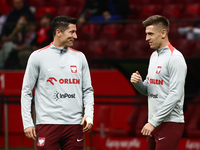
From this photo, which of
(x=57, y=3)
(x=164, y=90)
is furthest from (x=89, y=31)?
(x=164, y=90)

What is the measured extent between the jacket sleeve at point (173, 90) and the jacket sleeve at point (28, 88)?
3.81 feet

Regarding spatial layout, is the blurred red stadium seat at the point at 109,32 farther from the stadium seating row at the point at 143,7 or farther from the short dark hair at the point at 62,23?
the short dark hair at the point at 62,23

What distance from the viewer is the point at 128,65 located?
7738mm

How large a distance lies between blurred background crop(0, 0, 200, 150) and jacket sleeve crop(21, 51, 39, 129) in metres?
3.13

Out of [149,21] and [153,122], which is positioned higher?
[149,21]

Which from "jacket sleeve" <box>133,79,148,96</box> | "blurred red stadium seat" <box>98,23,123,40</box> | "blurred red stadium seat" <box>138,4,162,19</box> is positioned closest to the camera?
"jacket sleeve" <box>133,79,148,96</box>

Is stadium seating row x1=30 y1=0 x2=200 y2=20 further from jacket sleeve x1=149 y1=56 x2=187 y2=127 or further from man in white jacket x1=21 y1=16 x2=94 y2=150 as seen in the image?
jacket sleeve x1=149 y1=56 x2=187 y2=127

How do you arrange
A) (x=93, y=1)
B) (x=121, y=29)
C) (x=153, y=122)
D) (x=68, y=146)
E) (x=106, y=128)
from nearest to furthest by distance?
(x=153, y=122) < (x=68, y=146) < (x=106, y=128) < (x=121, y=29) < (x=93, y=1)

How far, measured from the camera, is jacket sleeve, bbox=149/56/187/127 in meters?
3.74

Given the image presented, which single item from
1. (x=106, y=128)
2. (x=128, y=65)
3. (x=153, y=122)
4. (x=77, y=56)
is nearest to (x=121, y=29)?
(x=128, y=65)

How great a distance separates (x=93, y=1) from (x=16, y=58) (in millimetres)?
2510

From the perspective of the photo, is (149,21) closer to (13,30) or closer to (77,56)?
(77,56)

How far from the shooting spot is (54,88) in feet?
13.4

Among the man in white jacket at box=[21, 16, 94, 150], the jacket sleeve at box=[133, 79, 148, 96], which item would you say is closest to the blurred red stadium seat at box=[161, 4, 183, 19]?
the jacket sleeve at box=[133, 79, 148, 96]
